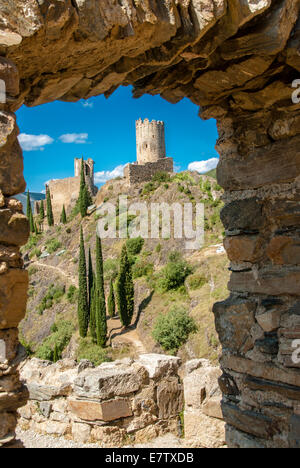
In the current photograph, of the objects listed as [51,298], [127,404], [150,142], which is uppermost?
[150,142]

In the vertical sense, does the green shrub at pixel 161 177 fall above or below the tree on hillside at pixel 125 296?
above

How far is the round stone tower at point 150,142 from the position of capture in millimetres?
49312

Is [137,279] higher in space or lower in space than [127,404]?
higher

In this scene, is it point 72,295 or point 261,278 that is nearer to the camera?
point 261,278

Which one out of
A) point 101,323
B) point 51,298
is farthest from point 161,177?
point 101,323

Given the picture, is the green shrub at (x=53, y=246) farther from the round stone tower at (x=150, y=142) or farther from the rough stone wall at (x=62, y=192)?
the round stone tower at (x=150, y=142)

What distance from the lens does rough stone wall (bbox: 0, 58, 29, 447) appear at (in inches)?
79.3

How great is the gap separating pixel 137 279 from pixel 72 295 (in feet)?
16.8

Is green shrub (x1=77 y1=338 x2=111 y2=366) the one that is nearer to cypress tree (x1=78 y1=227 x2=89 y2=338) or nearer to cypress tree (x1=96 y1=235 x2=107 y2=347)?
cypress tree (x1=96 y1=235 x2=107 y2=347)

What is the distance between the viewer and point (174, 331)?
18.6 metres

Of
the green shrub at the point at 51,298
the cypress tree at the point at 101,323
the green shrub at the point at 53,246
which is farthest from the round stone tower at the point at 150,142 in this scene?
the cypress tree at the point at 101,323

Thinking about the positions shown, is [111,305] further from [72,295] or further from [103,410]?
[103,410]

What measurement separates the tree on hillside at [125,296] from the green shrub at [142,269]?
3.14 metres

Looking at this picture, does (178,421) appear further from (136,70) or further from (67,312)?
(67,312)
